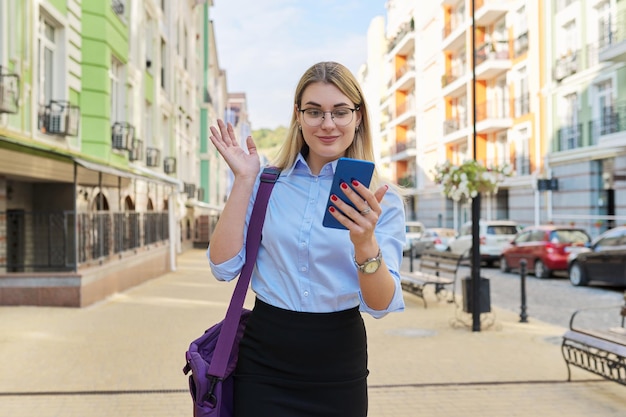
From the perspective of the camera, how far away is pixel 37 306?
1168 cm

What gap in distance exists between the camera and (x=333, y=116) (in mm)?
2320

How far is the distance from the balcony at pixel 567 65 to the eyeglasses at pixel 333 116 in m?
27.1

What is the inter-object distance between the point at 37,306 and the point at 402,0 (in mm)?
49005

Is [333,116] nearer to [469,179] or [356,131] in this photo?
[356,131]

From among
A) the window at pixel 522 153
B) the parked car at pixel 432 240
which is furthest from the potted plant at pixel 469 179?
the window at pixel 522 153

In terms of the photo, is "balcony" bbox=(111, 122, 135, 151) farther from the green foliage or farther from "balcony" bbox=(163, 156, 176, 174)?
the green foliage

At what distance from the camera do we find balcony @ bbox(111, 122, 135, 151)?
1806 centimetres

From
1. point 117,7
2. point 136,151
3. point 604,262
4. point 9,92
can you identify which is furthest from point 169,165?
point 604,262

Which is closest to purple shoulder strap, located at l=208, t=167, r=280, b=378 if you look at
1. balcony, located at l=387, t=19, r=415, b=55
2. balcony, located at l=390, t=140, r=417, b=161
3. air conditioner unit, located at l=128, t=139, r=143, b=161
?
air conditioner unit, located at l=128, t=139, r=143, b=161

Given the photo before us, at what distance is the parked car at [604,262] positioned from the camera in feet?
47.9

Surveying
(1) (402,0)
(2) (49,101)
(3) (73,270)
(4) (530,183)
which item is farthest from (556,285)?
(1) (402,0)

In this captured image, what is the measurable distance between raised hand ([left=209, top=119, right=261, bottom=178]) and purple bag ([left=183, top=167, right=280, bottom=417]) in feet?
0.21

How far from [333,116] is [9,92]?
10.4 meters

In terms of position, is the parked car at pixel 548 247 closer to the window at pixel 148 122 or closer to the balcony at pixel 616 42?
the balcony at pixel 616 42
